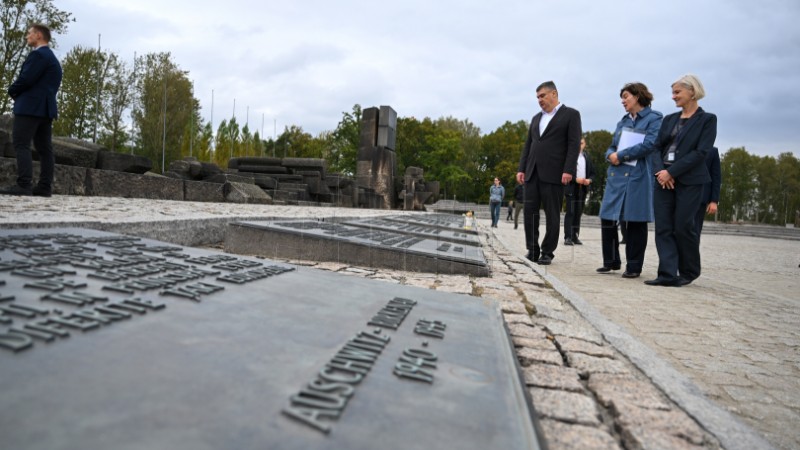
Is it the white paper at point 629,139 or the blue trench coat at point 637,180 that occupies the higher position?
the white paper at point 629,139

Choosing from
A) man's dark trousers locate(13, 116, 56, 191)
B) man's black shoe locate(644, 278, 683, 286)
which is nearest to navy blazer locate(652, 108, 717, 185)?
man's black shoe locate(644, 278, 683, 286)

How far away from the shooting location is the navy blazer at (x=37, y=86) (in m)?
5.66

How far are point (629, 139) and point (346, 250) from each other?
3.48 meters

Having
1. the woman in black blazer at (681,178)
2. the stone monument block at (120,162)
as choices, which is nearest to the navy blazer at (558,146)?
the woman in black blazer at (681,178)

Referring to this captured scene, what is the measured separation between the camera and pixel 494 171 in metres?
57.7

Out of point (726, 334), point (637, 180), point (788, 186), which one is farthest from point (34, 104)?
point (788, 186)

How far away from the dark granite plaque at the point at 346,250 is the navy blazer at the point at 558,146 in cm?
160

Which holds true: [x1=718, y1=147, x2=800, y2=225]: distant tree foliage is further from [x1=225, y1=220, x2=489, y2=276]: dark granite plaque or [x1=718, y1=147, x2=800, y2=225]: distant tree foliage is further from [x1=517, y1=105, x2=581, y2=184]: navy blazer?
[x1=225, y1=220, x2=489, y2=276]: dark granite plaque

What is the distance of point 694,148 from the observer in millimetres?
4652

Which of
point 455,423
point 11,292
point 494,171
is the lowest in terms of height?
point 455,423

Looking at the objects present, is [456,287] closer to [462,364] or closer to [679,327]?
[679,327]

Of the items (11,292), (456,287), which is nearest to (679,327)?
(456,287)

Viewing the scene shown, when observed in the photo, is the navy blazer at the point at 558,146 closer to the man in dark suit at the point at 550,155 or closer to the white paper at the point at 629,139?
the man in dark suit at the point at 550,155

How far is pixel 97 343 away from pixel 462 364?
3.31 ft
